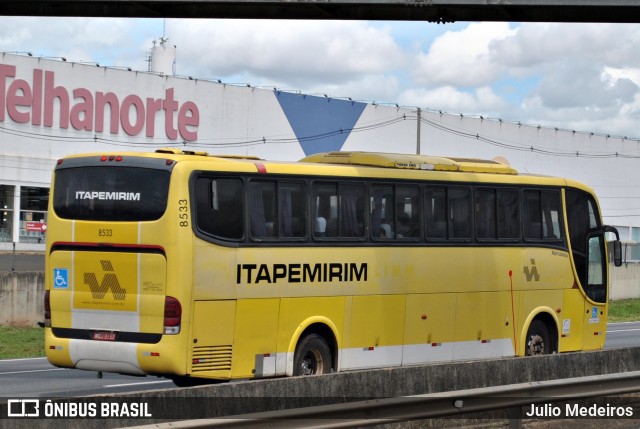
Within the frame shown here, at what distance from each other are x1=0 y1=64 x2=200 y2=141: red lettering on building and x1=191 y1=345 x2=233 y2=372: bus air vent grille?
151 ft

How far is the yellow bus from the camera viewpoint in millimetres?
15352

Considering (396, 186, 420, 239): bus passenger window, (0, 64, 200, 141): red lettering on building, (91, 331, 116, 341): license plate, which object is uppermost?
(0, 64, 200, 141): red lettering on building

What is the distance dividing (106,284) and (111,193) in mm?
1236

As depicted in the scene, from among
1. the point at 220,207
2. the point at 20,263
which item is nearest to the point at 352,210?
the point at 220,207

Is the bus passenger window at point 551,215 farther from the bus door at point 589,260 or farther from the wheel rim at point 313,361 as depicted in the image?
the wheel rim at point 313,361

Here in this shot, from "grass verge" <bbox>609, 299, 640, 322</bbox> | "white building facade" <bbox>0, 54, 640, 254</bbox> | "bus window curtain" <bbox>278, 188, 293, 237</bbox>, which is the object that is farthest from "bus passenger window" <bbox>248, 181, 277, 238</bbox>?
"white building facade" <bbox>0, 54, 640, 254</bbox>

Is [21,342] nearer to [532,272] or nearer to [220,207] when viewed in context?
[532,272]

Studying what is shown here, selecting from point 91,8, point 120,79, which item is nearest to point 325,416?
point 91,8

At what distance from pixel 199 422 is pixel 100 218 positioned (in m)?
8.53

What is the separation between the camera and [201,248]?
50.6 feet

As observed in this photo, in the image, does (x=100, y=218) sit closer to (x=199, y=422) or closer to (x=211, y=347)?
(x=211, y=347)

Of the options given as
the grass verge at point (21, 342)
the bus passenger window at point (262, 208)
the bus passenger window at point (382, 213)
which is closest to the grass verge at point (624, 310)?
the grass verge at point (21, 342)

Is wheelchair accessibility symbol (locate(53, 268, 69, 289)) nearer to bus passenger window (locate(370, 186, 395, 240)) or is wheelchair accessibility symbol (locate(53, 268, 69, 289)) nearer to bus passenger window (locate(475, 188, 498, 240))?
bus passenger window (locate(370, 186, 395, 240))

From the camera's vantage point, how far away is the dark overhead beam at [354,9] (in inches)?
672
